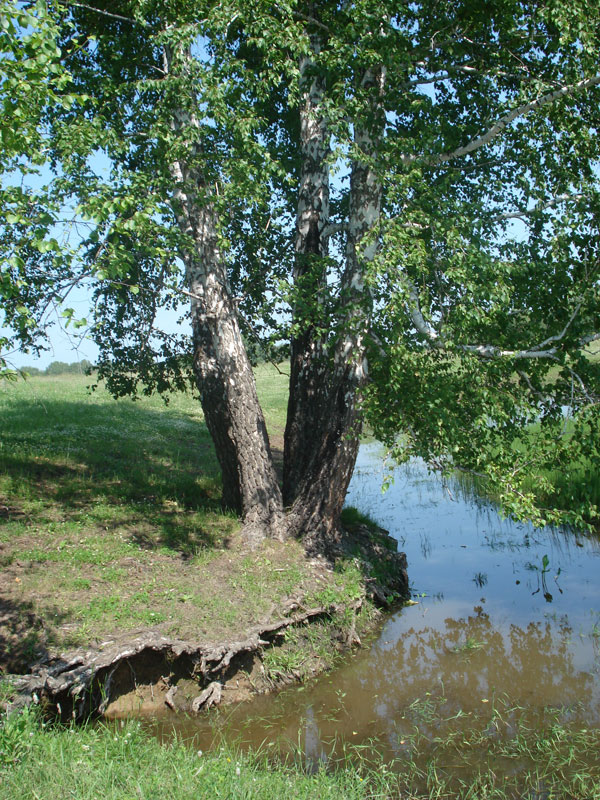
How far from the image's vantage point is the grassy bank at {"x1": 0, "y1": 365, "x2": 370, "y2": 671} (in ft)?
24.5

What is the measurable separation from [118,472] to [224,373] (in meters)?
4.16

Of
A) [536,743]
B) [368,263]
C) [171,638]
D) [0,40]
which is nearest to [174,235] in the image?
[368,263]

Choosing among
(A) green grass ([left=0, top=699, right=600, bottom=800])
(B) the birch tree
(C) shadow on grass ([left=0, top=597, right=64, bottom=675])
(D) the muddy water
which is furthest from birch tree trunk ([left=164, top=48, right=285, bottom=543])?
(A) green grass ([left=0, top=699, right=600, bottom=800])

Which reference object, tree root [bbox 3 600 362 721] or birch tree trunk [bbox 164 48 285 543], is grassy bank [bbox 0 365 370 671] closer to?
tree root [bbox 3 600 362 721]

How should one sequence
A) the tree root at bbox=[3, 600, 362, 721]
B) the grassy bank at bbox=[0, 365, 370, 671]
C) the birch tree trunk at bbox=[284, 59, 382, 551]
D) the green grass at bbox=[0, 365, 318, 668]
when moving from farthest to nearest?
the birch tree trunk at bbox=[284, 59, 382, 551], the green grass at bbox=[0, 365, 318, 668], the grassy bank at bbox=[0, 365, 370, 671], the tree root at bbox=[3, 600, 362, 721]

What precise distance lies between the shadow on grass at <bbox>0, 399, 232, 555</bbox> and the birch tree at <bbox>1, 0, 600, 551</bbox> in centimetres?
127

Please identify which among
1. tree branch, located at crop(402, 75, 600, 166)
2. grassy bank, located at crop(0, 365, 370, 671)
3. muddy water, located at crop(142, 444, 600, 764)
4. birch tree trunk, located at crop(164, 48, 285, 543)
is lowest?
muddy water, located at crop(142, 444, 600, 764)

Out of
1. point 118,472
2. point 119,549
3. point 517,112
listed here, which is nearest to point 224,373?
point 119,549

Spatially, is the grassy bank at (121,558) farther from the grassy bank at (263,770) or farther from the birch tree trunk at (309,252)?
the birch tree trunk at (309,252)

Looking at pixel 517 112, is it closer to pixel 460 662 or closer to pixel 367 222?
pixel 367 222

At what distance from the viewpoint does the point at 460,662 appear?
320 inches

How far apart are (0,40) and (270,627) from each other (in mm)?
6402

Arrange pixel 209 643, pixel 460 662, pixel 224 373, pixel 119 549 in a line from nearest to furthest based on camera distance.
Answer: pixel 209 643
pixel 460 662
pixel 119 549
pixel 224 373

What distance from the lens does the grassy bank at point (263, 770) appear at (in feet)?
15.0
